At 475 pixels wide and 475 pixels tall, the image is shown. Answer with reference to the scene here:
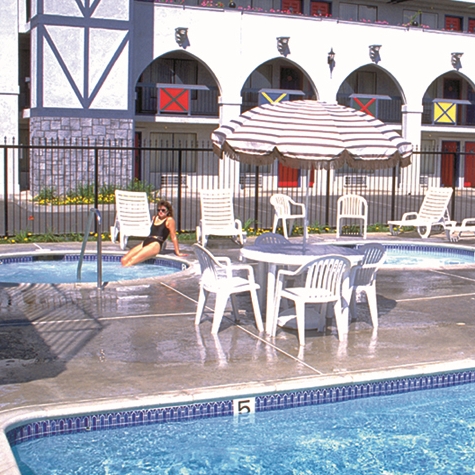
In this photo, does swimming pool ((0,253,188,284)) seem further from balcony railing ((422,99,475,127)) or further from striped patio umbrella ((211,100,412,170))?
balcony railing ((422,99,475,127))

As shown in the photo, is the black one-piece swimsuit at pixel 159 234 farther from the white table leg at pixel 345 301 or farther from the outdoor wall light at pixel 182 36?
the outdoor wall light at pixel 182 36

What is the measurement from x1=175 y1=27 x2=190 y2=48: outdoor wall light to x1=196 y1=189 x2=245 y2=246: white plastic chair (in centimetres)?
1496

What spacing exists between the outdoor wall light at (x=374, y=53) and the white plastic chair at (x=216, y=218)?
18886 millimetres

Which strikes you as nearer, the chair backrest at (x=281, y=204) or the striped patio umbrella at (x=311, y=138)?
the striped patio umbrella at (x=311, y=138)

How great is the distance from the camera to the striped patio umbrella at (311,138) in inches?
310

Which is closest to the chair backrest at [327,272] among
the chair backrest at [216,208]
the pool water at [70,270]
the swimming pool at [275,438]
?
the swimming pool at [275,438]

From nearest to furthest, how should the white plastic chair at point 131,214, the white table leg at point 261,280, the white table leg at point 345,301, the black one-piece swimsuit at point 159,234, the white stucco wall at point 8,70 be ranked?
the white table leg at point 345,301, the white table leg at point 261,280, the black one-piece swimsuit at point 159,234, the white plastic chair at point 131,214, the white stucco wall at point 8,70

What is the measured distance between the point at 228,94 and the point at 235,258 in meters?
18.0

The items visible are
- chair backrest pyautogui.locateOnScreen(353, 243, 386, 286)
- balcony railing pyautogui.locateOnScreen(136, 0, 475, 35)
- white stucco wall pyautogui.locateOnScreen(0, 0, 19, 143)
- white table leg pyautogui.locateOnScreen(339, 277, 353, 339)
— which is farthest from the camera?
balcony railing pyautogui.locateOnScreen(136, 0, 475, 35)

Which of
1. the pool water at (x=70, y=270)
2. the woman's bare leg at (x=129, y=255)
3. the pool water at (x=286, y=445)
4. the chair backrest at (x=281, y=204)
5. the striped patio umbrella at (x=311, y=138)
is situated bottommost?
the pool water at (x=286, y=445)

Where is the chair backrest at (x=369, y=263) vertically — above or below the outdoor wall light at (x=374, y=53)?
below

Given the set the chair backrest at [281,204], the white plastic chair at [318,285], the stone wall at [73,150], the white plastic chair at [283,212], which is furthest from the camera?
the stone wall at [73,150]

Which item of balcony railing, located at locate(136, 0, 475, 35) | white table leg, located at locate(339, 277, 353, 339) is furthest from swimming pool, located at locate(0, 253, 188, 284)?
balcony railing, located at locate(136, 0, 475, 35)

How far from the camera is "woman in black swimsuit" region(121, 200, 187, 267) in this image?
→ 41.8ft
